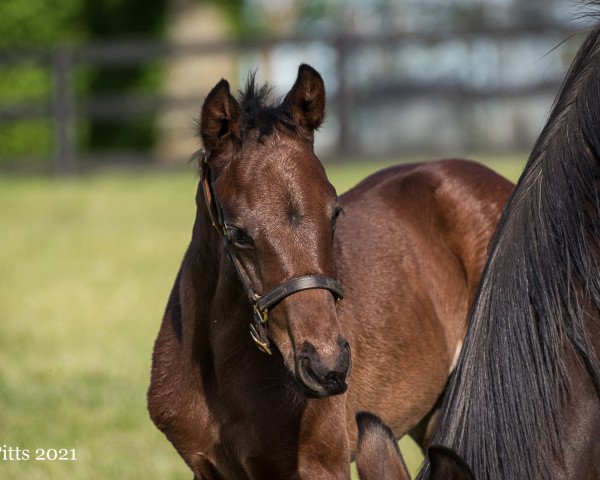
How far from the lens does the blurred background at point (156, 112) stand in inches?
395

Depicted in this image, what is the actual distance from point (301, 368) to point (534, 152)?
941 millimetres

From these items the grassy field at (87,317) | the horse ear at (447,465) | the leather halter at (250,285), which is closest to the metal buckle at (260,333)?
the leather halter at (250,285)

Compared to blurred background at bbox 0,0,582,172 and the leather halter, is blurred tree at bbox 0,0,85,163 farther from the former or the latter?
the leather halter

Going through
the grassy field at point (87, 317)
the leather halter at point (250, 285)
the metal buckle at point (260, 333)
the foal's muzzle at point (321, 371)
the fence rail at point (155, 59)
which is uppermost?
the fence rail at point (155, 59)

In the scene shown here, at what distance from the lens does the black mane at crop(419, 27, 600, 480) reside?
268 cm

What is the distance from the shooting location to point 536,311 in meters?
2.86

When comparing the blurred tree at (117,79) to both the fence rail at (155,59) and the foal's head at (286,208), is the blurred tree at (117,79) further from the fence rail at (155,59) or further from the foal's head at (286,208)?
the foal's head at (286,208)

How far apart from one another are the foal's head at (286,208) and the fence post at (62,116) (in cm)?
1458

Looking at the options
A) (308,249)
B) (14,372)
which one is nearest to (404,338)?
(308,249)

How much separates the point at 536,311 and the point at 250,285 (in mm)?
873

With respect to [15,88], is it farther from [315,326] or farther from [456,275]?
[315,326]

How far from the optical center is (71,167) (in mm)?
17469

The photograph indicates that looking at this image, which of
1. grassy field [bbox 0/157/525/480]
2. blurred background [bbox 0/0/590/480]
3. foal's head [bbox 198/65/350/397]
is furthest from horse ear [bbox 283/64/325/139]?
blurred background [bbox 0/0/590/480]

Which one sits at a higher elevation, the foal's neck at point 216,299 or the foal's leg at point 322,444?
the foal's neck at point 216,299
